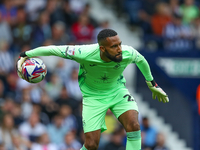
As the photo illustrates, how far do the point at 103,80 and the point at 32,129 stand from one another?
467cm

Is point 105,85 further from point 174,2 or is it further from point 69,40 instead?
point 174,2

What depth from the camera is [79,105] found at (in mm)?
12438

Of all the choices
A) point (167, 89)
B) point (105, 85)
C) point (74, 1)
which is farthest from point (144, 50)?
point (105, 85)

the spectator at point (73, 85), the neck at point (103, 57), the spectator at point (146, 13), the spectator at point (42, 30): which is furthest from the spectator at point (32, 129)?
the spectator at point (146, 13)

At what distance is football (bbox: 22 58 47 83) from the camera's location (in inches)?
289

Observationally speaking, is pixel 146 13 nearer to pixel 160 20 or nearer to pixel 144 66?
pixel 160 20

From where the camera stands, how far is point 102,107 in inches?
291

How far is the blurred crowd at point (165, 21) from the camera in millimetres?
14078

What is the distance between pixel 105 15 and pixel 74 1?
4.50ft

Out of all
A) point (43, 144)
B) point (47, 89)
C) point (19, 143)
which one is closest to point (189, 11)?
point (47, 89)

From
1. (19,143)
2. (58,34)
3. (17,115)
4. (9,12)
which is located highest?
(9,12)

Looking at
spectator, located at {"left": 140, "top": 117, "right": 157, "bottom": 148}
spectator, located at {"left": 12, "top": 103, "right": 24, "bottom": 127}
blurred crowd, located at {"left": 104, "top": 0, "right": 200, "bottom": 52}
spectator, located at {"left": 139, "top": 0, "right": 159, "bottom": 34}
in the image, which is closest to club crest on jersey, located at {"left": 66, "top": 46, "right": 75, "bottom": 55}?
spectator, located at {"left": 12, "top": 103, "right": 24, "bottom": 127}

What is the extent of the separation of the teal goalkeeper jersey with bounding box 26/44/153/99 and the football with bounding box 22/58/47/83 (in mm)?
221

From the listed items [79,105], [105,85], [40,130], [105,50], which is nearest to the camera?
[105,50]
